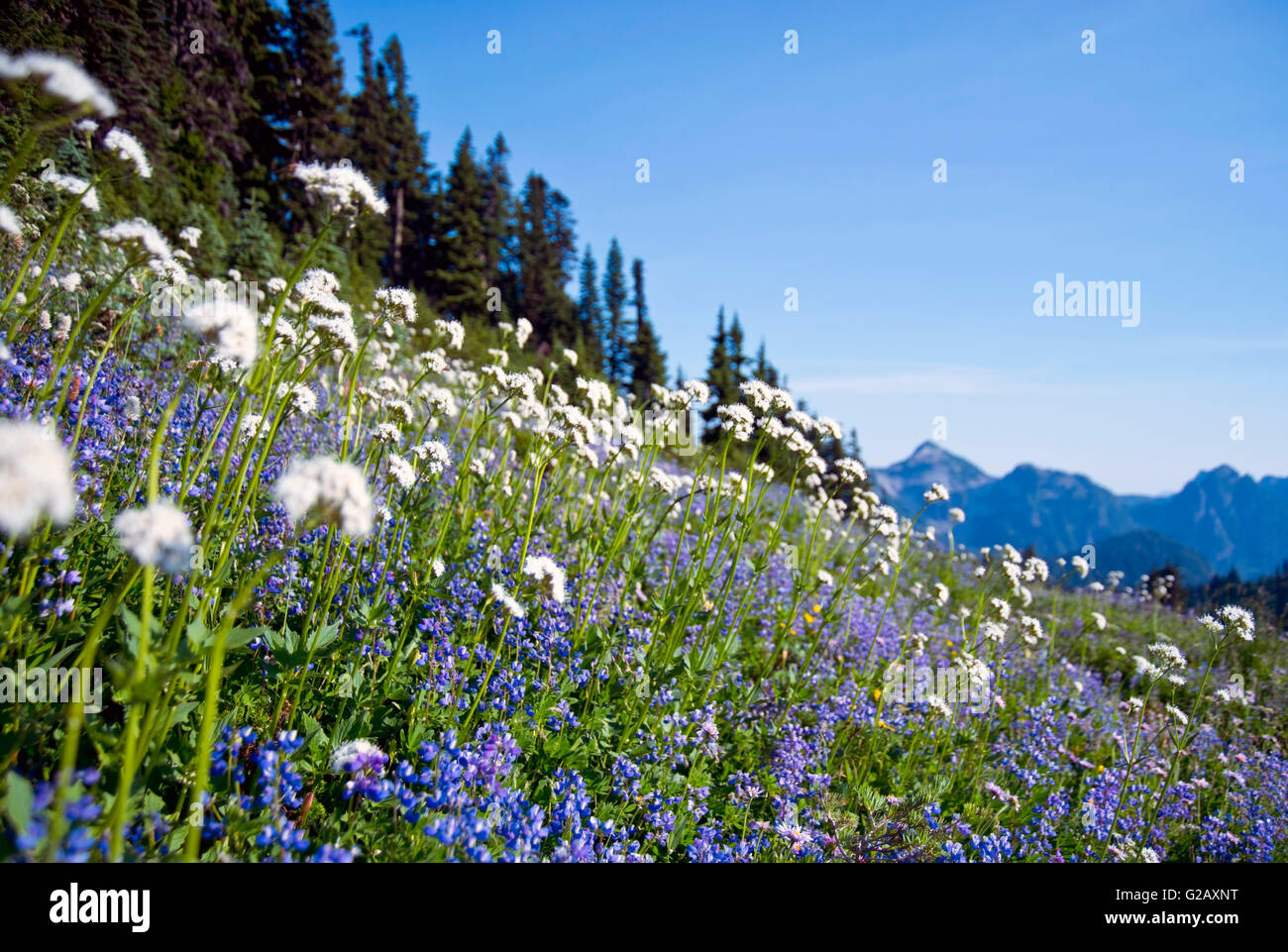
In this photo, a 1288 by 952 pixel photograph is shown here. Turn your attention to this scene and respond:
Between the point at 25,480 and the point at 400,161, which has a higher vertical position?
the point at 400,161

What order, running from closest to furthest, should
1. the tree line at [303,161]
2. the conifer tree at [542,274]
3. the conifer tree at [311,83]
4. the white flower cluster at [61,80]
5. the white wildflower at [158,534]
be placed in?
the white wildflower at [158,534]
the white flower cluster at [61,80]
the tree line at [303,161]
the conifer tree at [311,83]
the conifer tree at [542,274]

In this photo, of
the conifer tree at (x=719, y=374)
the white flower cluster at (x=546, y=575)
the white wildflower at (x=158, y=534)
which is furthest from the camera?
the conifer tree at (x=719, y=374)

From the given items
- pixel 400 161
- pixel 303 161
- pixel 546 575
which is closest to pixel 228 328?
pixel 546 575

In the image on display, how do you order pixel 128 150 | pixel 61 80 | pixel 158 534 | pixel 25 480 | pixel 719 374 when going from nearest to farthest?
pixel 25 480
pixel 158 534
pixel 61 80
pixel 128 150
pixel 719 374

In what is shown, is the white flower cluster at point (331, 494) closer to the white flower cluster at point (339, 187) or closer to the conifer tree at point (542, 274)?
the white flower cluster at point (339, 187)

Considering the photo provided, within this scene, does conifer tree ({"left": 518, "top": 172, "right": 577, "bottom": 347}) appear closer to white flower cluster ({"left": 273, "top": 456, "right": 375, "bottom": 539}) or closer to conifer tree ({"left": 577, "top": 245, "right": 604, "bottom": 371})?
conifer tree ({"left": 577, "top": 245, "right": 604, "bottom": 371})

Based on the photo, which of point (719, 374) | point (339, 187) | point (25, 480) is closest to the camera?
point (25, 480)

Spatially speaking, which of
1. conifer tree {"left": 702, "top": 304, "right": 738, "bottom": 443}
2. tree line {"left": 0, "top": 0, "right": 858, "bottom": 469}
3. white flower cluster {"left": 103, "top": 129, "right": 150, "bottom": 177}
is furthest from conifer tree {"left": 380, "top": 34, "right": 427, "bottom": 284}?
white flower cluster {"left": 103, "top": 129, "right": 150, "bottom": 177}

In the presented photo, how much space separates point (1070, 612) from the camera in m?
12.8

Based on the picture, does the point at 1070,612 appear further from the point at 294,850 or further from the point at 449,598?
the point at 294,850

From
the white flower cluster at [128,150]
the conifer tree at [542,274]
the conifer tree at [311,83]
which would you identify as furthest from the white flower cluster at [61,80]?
the conifer tree at [542,274]

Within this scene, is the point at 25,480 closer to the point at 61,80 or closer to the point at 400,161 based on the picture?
the point at 61,80
